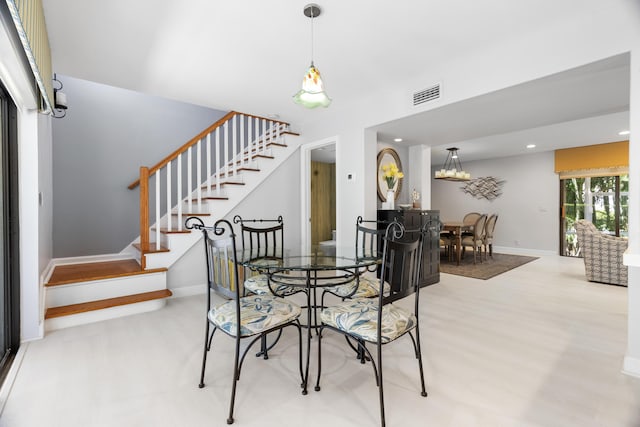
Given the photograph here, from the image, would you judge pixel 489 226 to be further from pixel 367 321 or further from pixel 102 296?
pixel 102 296

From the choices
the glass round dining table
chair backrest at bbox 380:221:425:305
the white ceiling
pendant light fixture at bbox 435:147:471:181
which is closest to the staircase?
the white ceiling

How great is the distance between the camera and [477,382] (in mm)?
1794

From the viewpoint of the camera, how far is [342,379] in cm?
183

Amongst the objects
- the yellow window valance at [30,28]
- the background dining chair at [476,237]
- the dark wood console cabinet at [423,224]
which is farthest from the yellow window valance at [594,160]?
the yellow window valance at [30,28]

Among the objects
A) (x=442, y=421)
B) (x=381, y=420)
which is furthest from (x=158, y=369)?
(x=442, y=421)

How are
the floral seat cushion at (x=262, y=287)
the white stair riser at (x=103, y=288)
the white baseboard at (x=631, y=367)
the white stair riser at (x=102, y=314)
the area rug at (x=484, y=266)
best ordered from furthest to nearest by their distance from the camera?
1. the area rug at (x=484, y=266)
2. the white stair riser at (x=103, y=288)
3. the white stair riser at (x=102, y=314)
4. the floral seat cushion at (x=262, y=287)
5. the white baseboard at (x=631, y=367)

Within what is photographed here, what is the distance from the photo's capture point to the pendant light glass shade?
2.02 m

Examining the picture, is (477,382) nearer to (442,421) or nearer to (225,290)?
(442,421)

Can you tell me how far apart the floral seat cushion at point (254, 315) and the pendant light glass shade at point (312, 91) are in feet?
4.47

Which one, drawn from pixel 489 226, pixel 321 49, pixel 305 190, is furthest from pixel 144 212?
pixel 489 226

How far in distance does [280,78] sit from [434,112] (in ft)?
5.49

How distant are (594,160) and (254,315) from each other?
7589mm

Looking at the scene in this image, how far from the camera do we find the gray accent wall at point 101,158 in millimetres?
4012

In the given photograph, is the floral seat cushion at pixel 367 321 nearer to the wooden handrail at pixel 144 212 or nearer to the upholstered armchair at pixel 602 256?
the wooden handrail at pixel 144 212
